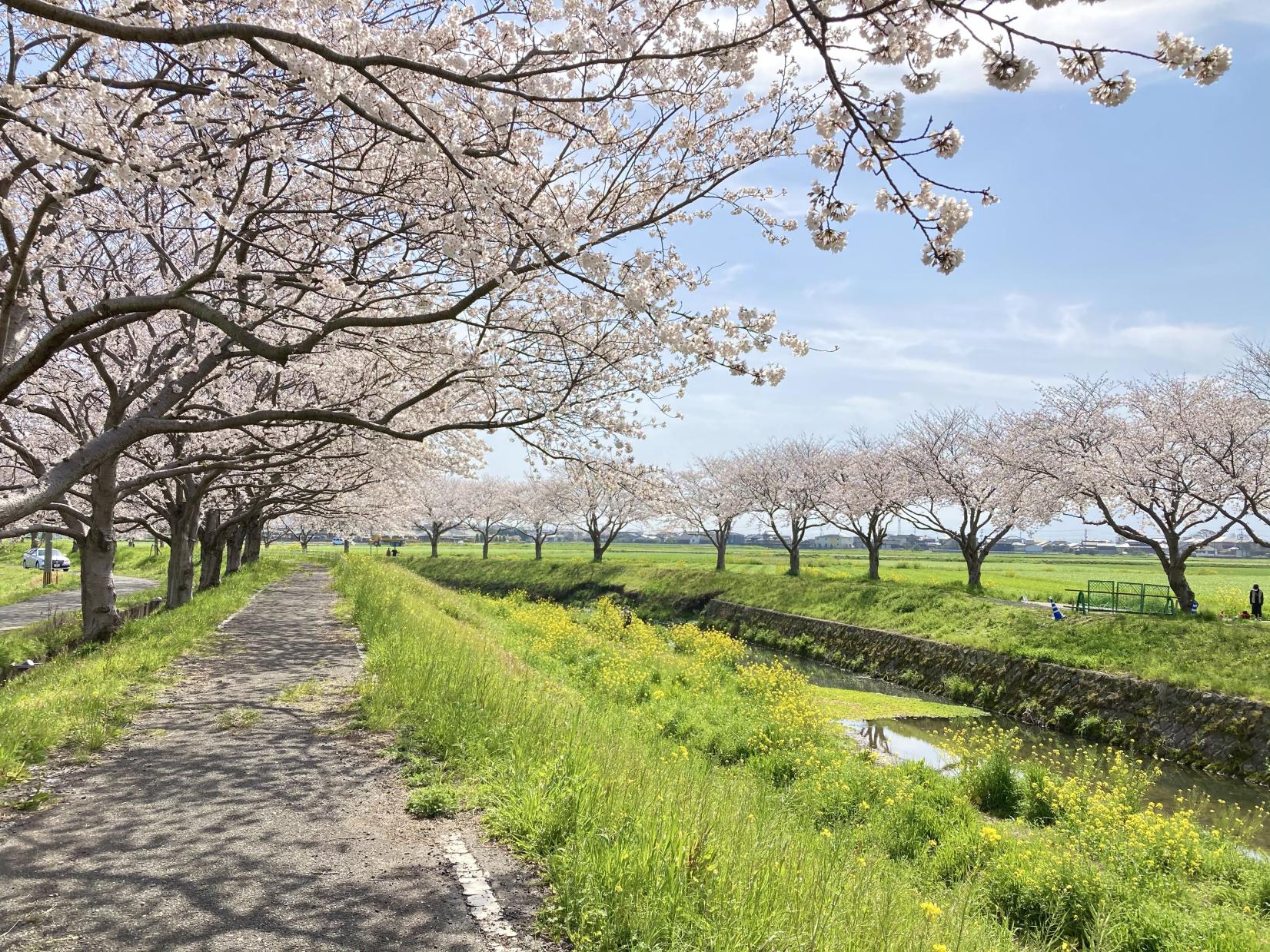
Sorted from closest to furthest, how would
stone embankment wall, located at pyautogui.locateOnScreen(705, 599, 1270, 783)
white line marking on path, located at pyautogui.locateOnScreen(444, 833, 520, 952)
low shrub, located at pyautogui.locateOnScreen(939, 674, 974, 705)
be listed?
white line marking on path, located at pyautogui.locateOnScreen(444, 833, 520, 952)
stone embankment wall, located at pyautogui.locateOnScreen(705, 599, 1270, 783)
low shrub, located at pyautogui.locateOnScreen(939, 674, 974, 705)

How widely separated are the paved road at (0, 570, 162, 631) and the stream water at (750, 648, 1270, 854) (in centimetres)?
2340

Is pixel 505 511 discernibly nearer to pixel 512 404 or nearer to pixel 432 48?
pixel 512 404

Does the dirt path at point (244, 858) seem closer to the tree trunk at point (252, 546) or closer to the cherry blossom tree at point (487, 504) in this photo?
the tree trunk at point (252, 546)

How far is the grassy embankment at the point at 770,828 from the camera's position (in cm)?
345

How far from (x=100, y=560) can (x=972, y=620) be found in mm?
22783

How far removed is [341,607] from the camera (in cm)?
1958

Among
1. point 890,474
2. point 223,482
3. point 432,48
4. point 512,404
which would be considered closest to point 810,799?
point 512,404

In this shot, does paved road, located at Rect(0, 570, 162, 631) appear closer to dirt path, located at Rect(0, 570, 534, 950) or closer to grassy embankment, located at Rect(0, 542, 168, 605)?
grassy embankment, located at Rect(0, 542, 168, 605)

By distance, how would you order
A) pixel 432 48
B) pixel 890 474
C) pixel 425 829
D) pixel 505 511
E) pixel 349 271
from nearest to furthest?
1. pixel 425 829
2. pixel 432 48
3. pixel 349 271
4. pixel 890 474
5. pixel 505 511

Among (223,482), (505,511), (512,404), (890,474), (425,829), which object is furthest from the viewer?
(505,511)

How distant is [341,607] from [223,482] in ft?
14.7

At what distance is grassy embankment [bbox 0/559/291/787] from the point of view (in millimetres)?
6172

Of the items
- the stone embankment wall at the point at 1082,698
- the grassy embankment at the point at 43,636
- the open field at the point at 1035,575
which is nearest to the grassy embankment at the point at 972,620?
the stone embankment wall at the point at 1082,698

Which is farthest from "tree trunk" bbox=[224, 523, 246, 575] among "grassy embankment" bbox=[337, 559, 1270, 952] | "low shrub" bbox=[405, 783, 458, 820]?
"low shrub" bbox=[405, 783, 458, 820]
